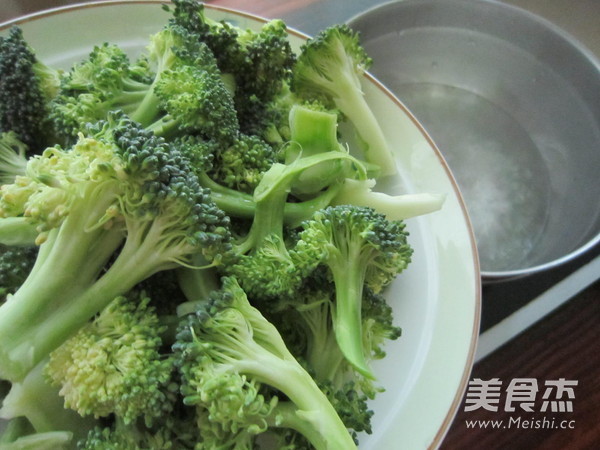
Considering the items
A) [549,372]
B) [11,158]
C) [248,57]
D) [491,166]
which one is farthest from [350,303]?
[491,166]

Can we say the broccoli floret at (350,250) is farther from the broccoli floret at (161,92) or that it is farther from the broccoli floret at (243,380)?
the broccoli floret at (161,92)

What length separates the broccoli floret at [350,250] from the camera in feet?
2.48

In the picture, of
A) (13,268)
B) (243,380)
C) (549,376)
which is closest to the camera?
(243,380)

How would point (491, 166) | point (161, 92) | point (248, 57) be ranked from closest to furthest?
point (161, 92) → point (248, 57) → point (491, 166)

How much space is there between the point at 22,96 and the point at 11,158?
118 mm

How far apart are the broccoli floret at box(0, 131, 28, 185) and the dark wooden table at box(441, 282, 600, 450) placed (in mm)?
1134

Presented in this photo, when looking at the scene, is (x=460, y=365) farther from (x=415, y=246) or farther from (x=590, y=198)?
(x=590, y=198)

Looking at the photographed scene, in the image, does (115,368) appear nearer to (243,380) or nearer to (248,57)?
(243,380)

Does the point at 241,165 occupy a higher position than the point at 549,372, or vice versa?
the point at 549,372

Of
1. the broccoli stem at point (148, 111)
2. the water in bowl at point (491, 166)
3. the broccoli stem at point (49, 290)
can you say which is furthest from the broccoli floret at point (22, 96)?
the water in bowl at point (491, 166)

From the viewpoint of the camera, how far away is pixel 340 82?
1.05 meters

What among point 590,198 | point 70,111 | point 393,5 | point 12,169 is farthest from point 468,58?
point 12,169

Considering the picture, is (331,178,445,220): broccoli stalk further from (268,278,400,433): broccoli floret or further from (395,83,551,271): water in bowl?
(395,83,551,271): water in bowl

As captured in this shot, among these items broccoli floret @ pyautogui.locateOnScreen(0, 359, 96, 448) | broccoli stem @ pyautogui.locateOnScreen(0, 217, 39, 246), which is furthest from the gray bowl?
broccoli floret @ pyautogui.locateOnScreen(0, 359, 96, 448)
